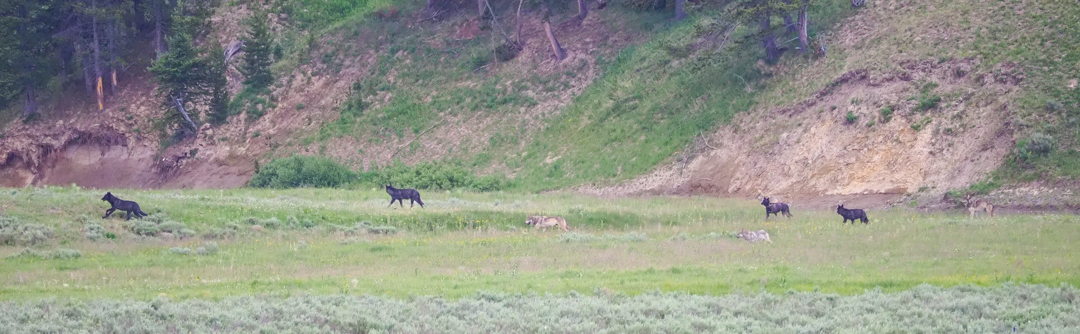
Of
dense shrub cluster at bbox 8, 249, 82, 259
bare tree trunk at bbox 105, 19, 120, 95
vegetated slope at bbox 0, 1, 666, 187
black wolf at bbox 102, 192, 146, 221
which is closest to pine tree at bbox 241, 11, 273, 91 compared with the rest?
vegetated slope at bbox 0, 1, 666, 187

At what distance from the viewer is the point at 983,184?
31.5m

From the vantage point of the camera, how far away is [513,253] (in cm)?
2050

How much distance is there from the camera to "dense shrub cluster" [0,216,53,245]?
2120 cm

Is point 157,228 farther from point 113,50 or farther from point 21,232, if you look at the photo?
point 113,50

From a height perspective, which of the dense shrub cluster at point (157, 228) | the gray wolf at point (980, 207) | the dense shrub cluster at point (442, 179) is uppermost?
the dense shrub cluster at point (157, 228)

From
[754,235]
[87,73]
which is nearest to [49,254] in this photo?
[754,235]

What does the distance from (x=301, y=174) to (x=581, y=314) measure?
34.6m

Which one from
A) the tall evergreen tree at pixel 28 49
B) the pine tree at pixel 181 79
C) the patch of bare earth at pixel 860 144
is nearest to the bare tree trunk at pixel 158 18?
the pine tree at pixel 181 79

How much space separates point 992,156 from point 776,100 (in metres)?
10.6

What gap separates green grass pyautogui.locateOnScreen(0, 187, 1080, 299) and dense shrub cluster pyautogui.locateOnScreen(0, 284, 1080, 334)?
42.4 inches

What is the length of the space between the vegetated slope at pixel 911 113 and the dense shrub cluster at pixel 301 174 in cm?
1383

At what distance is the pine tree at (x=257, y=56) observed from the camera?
55.2 metres

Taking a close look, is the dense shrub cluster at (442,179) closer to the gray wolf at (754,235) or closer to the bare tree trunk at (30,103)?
the gray wolf at (754,235)

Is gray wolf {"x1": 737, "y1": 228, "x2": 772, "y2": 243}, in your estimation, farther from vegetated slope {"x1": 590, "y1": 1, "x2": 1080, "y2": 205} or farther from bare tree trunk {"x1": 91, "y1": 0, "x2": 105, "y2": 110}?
bare tree trunk {"x1": 91, "y1": 0, "x2": 105, "y2": 110}
